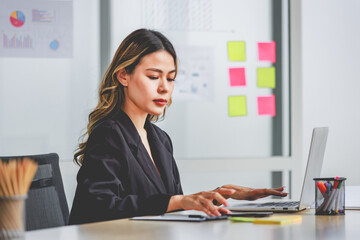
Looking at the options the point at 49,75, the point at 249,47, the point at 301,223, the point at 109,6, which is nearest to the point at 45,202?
the point at 301,223

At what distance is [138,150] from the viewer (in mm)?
1847

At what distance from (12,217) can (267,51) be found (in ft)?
9.35

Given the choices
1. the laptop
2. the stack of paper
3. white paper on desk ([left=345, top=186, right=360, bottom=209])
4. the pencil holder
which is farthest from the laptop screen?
the pencil holder

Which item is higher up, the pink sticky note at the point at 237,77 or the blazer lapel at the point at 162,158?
the pink sticky note at the point at 237,77

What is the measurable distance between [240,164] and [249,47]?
71 cm

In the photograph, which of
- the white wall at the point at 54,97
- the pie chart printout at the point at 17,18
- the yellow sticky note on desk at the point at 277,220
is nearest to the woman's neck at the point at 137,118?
the yellow sticky note on desk at the point at 277,220

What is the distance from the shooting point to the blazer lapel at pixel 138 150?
6.02 ft

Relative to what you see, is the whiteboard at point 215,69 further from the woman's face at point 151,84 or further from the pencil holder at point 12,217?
the pencil holder at point 12,217

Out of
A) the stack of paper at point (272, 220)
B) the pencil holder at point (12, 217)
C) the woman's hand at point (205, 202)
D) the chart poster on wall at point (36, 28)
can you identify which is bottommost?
the stack of paper at point (272, 220)

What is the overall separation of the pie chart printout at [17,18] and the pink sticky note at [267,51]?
1410 mm

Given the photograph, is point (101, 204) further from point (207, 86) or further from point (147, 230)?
point (207, 86)

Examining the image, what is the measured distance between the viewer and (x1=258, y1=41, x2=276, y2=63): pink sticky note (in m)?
3.58

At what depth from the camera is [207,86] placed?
350cm

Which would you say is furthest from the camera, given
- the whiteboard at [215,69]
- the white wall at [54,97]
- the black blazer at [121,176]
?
the whiteboard at [215,69]
